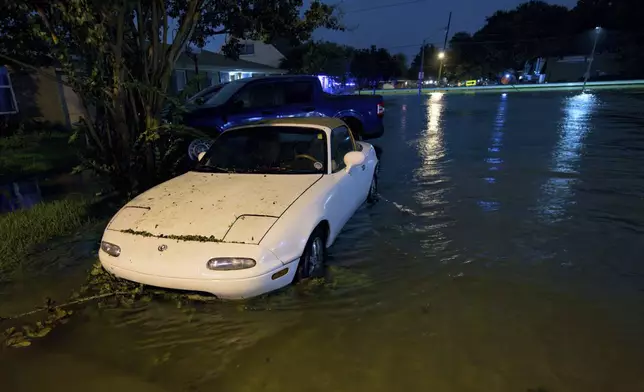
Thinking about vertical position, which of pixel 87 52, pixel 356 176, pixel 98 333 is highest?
pixel 87 52

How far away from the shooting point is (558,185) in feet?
23.2

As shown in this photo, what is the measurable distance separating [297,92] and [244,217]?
249 inches

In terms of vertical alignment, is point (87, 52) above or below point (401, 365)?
above

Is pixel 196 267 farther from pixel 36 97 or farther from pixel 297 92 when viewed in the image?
pixel 36 97

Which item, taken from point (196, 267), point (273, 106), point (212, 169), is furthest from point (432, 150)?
point (196, 267)

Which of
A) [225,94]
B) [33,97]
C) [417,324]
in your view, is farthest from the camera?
[33,97]

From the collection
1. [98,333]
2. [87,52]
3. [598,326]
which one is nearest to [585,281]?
[598,326]

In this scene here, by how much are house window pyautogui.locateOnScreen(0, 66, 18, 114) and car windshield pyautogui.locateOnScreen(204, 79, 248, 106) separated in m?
7.45

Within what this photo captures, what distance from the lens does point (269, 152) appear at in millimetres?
4707

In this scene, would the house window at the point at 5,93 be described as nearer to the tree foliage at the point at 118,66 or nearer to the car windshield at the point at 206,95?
the tree foliage at the point at 118,66

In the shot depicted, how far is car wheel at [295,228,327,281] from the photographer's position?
359 cm

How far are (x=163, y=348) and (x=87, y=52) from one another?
16.8ft

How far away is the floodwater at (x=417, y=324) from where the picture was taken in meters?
2.72

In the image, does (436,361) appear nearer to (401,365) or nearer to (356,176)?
(401,365)
